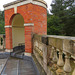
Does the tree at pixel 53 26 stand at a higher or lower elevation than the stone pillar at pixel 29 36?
higher

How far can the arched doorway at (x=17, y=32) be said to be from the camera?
8318mm

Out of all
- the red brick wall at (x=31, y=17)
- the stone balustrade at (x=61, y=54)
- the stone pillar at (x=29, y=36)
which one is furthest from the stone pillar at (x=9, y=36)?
the stone balustrade at (x=61, y=54)

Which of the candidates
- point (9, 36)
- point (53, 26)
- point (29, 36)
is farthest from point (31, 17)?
point (53, 26)

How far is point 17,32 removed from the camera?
353 inches

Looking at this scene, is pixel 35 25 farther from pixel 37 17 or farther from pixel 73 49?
pixel 73 49

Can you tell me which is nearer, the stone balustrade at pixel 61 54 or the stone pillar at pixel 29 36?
the stone balustrade at pixel 61 54

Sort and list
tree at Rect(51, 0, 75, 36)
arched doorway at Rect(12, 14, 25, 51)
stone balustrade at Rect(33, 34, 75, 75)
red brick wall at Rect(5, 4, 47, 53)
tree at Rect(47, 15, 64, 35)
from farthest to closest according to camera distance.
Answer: tree at Rect(51, 0, 75, 36) → tree at Rect(47, 15, 64, 35) → arched doorway at Rect(12, 14, 25, 51) → red brick wall at Rect(5, 4, 47, 53) → stone balustrade at Rect(33, 34, 75, 75)

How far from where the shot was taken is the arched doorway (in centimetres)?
832

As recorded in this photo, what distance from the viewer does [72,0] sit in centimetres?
1944

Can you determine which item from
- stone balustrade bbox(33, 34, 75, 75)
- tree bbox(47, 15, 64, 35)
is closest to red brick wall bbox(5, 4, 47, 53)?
stone balustrade bbox(33, 34, 75, 75)

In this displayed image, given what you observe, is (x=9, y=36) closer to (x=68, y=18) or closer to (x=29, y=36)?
(x=29, y=36)

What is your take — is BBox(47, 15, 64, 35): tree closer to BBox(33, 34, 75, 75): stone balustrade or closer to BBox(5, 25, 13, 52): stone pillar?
BBox(5, 25, 13, 52): stone pillar

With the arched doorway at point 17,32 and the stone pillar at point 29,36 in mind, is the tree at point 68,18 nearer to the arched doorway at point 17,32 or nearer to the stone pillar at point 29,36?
the arched doorway at point 17,32

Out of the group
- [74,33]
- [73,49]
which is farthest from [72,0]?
[73,49]
